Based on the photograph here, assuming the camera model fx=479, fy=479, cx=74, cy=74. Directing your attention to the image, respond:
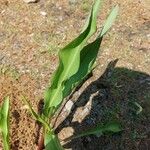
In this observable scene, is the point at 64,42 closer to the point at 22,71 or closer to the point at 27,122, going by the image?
the point at 22,71

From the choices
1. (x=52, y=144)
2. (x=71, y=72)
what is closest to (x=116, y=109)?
(x=71, y=72)

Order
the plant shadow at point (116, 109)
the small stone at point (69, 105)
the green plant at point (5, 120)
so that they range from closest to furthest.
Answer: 1. the green plant at point (5, 120)
2. the plant shadow at point (116, 109)
3. the small stone at point (69, 105)

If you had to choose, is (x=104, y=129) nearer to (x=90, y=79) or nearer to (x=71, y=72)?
(x=71, y=72)

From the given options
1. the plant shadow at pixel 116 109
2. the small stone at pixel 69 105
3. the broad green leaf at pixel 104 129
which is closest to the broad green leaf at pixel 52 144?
the broad green leaf at pixel 104 129

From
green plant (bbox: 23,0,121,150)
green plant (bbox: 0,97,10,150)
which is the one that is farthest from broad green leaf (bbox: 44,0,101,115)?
green plant (bbox: 0,97,10,150)

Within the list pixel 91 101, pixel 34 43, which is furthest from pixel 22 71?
pixel 91 101

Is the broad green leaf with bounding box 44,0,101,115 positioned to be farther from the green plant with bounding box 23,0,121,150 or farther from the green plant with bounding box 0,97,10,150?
the green plant with bounding box 0,97,10,150

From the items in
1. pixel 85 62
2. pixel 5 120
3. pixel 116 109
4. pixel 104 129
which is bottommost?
pixel 116 109

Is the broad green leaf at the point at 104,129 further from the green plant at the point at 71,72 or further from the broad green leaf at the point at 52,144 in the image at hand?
the broad green leaf at the point at 52,144
